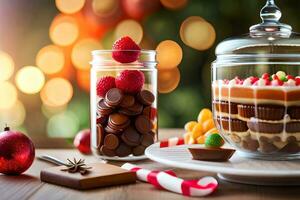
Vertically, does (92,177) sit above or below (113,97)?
below

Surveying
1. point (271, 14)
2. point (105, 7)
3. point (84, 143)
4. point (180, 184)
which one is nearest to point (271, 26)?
point (271, 14)

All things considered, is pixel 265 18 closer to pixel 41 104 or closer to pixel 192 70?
pixel 192 70

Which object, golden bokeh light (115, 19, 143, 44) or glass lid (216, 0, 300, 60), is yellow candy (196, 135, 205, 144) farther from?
golden bokeh light (115, 19, 143, 44)

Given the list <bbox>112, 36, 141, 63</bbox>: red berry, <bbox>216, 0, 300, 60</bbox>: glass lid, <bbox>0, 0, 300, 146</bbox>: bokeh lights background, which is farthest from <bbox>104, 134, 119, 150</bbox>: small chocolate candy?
<bbox>0, 0, 300, 146</bbox>: bokeh lights background

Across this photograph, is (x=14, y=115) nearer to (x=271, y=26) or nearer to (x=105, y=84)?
(x=105, y=84)

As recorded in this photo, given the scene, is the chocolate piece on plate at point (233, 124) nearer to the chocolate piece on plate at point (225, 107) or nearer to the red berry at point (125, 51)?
the chocolate piece on plate at point (225, 107)

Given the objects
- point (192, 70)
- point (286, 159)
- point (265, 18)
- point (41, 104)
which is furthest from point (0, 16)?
point (286, 159)

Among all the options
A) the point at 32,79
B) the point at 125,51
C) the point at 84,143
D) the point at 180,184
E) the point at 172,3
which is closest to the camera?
the point at 180,184
